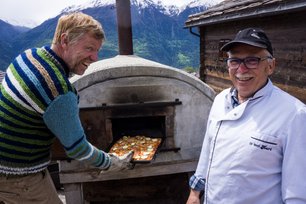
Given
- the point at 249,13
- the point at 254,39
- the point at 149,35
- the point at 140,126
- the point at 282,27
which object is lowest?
the point at 140,126

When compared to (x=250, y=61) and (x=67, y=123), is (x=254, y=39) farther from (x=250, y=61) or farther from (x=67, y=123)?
(x=67, y=123)

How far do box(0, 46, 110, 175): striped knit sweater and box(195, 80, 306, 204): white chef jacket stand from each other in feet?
3.18

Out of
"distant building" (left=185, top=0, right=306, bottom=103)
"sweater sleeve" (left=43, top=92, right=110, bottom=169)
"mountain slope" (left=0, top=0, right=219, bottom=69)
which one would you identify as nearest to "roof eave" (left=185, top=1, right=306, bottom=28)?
"distant building" (left=185, top=0, right=306, bottom=103)

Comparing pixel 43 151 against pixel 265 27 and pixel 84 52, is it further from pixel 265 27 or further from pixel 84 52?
pixel 265 27

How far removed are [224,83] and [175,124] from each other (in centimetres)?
376

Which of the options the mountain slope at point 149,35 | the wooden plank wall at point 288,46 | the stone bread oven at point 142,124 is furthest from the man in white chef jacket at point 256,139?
the mountain slope at point 149,35

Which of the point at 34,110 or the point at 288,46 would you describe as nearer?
the point at 34,110

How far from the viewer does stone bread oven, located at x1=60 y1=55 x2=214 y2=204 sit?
3.45 metres

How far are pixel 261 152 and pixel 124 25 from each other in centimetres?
407

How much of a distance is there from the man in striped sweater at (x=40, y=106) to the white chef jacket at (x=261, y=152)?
3.16ft

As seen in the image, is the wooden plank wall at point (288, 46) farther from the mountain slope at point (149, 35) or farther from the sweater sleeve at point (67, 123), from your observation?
the mountain slope at point (149, 35)

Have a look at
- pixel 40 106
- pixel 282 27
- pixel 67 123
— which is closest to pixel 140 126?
pixel 67 123

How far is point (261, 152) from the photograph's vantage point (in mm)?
1566

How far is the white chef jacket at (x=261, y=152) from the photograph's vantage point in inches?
58.6
